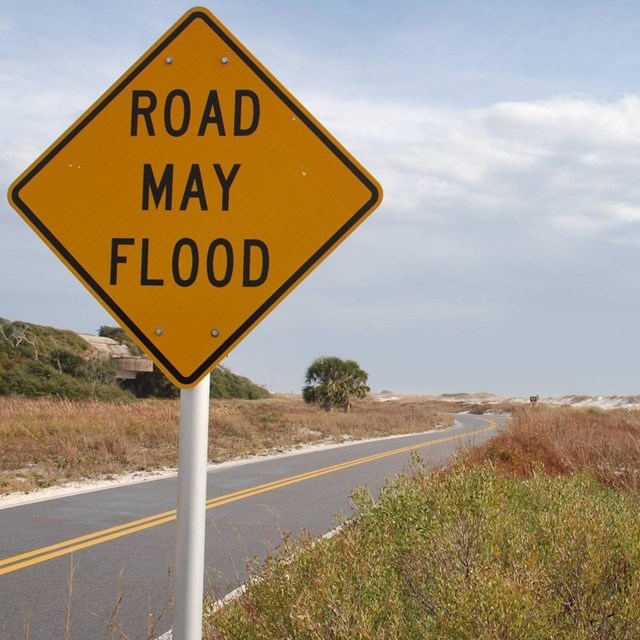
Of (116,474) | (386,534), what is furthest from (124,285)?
(116,474)

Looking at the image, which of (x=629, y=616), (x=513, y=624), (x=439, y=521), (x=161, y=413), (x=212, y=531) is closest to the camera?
(x=513, y=624)

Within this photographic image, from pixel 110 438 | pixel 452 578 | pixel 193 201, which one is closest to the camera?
pixel 193 201

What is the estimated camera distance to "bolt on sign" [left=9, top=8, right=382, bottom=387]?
105 inches

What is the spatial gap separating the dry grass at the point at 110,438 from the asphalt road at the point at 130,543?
7.58ft

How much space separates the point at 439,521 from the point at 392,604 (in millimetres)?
1251

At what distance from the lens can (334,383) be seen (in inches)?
2082

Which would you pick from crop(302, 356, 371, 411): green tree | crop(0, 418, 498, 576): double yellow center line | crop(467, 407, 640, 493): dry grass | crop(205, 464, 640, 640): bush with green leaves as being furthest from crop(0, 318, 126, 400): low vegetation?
crop(205, 464, 640, 640): bush with green leaves

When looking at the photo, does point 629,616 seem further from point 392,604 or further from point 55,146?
point 55,146

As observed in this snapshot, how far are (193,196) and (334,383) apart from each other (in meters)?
50.4

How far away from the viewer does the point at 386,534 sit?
5.48 metres

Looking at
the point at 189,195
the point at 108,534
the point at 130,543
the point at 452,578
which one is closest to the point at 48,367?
the point at 108,534

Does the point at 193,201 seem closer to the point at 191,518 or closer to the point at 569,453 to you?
the point at 191,518

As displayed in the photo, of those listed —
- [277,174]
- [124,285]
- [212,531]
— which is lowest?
[212,531]

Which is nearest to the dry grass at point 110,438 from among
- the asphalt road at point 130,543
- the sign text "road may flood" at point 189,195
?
the asphalt road at point 130,543
